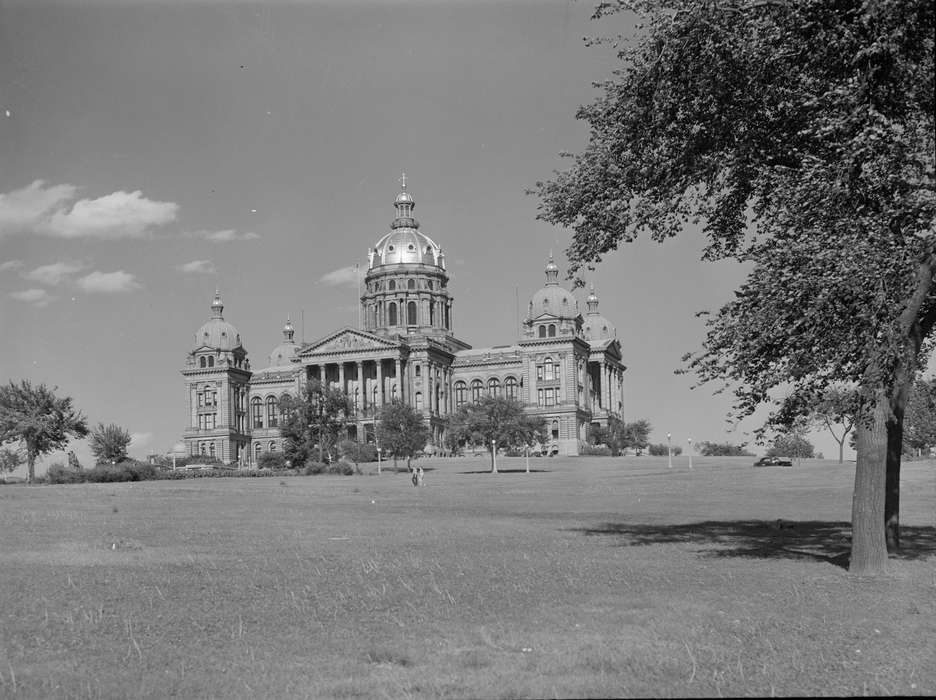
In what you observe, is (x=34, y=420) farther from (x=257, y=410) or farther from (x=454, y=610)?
(x=257, y=410)

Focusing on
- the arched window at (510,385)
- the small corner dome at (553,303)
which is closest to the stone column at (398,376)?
the arched window at (510,385)

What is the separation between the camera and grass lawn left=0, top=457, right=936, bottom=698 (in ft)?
35.1

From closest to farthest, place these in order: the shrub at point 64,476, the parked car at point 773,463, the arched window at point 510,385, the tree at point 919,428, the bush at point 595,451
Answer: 1. the shrub at point 64,476
2. the tree at point 919,428
3. the parked car at point 773,463
4. the bush at point 595,451
5. the arched window at point 510,385

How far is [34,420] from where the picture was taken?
77938mm

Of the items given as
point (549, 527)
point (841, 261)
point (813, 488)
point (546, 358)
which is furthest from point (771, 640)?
point (546, 358)

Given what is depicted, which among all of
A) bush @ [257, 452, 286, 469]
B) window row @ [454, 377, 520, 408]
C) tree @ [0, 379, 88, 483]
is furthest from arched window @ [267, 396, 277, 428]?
tree @ [0, 379, 88, 483]

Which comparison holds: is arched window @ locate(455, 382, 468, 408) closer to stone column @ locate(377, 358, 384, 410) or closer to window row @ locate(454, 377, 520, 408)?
window row @ locate(454, 377, 520, 408)

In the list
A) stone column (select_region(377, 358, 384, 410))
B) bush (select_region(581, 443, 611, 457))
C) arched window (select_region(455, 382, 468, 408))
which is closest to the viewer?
bush (select_region(581, 443, 611, 457))

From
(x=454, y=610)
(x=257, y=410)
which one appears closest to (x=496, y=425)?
(x=257, y=410)

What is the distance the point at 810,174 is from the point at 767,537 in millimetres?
11364

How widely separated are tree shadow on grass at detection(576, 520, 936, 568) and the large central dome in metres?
126

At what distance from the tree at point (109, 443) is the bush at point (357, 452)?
66.0 feet

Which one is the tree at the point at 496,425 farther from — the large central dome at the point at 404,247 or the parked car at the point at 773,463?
the large central dome at the point at 404,247

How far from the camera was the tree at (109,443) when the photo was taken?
106750 millimetres
